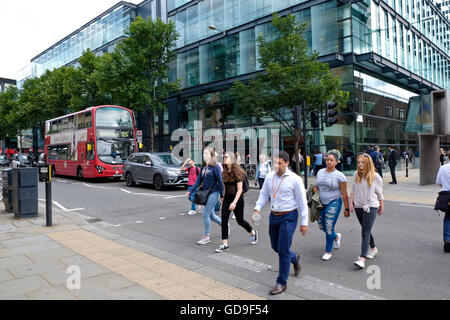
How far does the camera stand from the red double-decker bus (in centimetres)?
1898

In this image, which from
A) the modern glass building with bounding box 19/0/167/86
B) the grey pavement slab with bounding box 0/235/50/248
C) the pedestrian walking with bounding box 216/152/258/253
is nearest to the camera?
the pedestrian walking with bounding box 216/152/258/253

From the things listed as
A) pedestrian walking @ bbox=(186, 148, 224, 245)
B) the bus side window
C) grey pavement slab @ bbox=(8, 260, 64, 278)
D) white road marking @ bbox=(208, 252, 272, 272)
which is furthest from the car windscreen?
grey pavement slab @ bbox=(8, 260, 64, 278)

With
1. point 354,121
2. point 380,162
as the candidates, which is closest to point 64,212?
point 380,162

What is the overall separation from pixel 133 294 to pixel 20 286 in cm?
141

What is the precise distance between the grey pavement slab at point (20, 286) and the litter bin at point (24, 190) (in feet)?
16.3

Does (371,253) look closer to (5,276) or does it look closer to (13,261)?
(5,276)

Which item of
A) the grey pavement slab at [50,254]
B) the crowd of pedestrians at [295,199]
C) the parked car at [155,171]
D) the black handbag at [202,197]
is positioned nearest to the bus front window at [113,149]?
the parked car at [155,171]

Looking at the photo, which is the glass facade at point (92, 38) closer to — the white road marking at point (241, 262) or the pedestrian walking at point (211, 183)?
the pedestrian walking at point (211, 183)

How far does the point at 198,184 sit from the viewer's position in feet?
21.1

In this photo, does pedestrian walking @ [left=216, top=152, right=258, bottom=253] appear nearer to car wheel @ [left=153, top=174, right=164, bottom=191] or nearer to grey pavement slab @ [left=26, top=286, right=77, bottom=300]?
grey pavement slab @ [left=26, top=286, right=77, bottom=300]

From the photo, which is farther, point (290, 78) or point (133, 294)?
point (290, 78)

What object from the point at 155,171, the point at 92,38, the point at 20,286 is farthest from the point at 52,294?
the point at 92,38

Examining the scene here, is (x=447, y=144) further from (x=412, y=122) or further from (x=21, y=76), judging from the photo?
(x=21, y=76)

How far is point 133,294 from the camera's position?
3.86 meters
